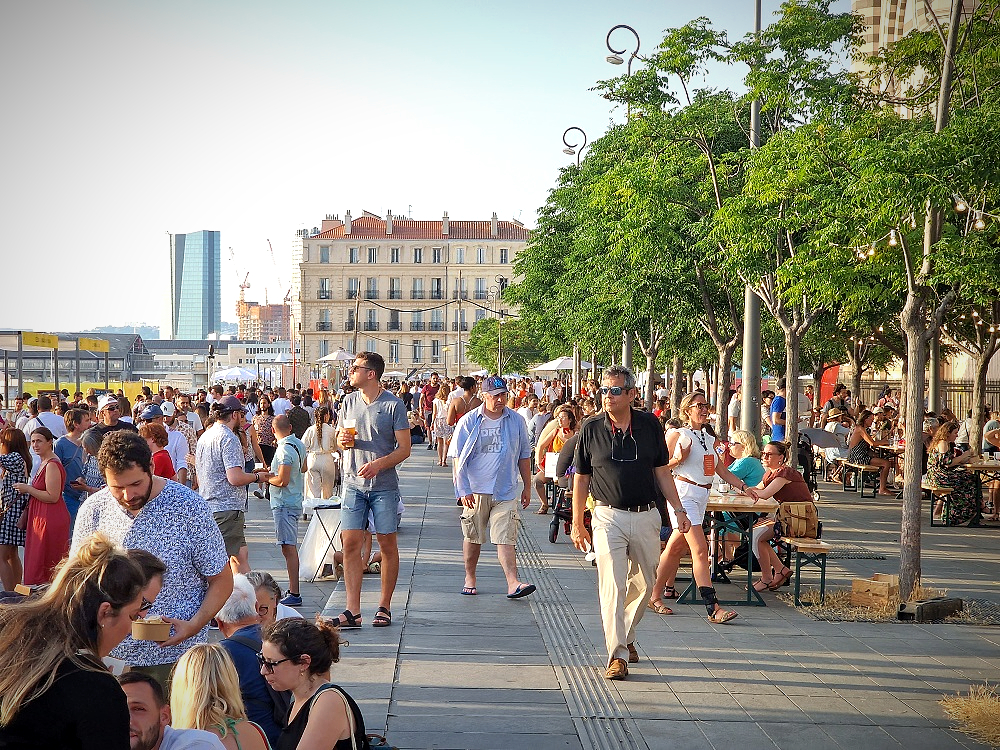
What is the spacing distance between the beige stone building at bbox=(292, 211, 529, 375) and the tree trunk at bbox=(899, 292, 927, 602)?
102642mm

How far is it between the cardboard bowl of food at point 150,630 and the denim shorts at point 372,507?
4.03 m

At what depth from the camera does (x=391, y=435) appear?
8250mm

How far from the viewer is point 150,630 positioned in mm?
4129

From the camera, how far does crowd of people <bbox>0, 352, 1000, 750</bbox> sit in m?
2.92

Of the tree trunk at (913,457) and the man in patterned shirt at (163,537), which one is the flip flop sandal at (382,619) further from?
the tree trunk at (913,457)

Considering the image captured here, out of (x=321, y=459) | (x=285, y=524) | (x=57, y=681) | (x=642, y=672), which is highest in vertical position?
(x=57, y=681)

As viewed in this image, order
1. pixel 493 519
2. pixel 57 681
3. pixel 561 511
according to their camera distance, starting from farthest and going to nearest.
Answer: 1. pixel 561 511
2. pixel 493 519
3. pixel 57 681

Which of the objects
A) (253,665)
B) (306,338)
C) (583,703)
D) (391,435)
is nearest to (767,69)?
(391,435)

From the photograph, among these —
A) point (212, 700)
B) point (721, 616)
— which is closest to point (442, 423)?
point (721, 616)

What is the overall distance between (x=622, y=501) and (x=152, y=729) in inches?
169

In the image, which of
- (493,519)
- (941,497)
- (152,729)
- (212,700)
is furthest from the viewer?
(941,497)

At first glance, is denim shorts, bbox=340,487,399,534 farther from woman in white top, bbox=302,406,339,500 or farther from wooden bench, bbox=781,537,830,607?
wooden bench, bbox=781,537,830,607

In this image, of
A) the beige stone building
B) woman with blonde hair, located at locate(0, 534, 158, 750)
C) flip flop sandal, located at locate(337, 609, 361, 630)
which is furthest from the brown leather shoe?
the beige stone building

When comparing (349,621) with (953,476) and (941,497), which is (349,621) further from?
(941,497)
